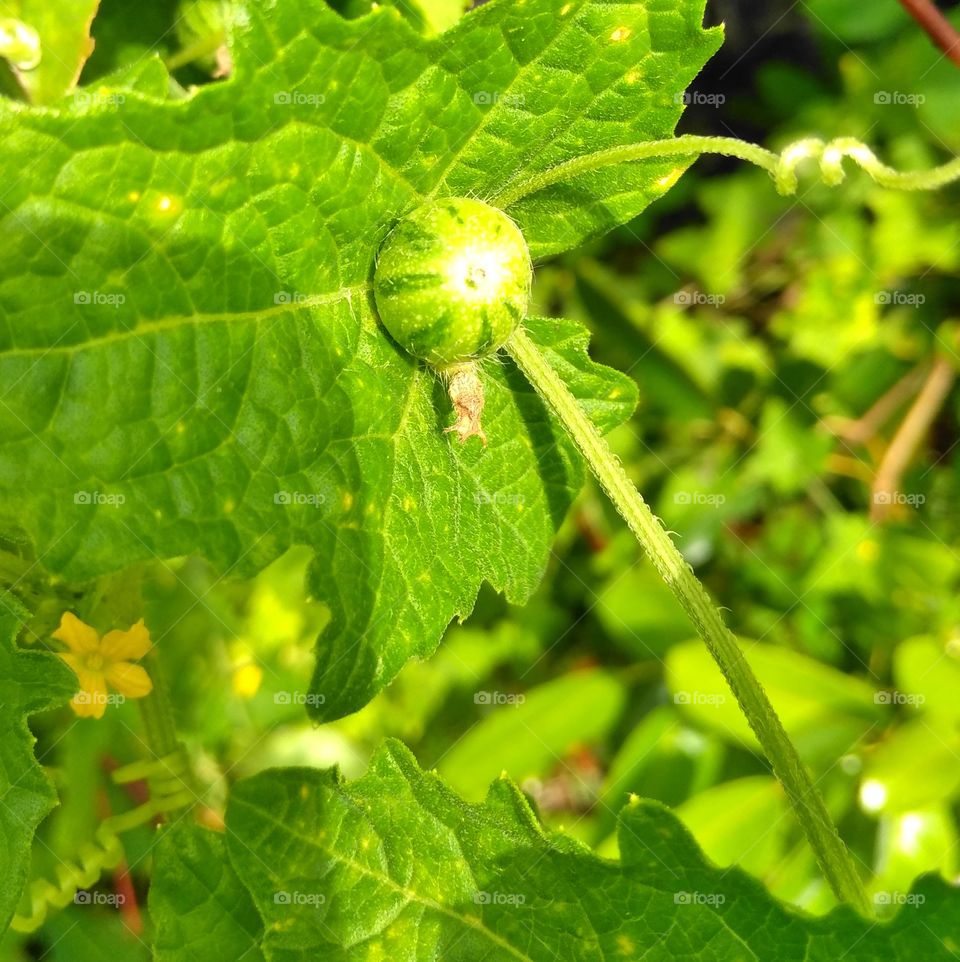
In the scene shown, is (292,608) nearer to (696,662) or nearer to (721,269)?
(696,662)

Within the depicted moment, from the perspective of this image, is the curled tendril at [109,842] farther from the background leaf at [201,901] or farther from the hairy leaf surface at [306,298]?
→ the hairy leaf surface at [306,298]

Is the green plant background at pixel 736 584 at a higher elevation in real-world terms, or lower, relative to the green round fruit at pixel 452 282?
lower

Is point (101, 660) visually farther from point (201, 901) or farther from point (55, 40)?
point (55, 40)

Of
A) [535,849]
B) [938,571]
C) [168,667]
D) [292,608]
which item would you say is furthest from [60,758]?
[938,571]

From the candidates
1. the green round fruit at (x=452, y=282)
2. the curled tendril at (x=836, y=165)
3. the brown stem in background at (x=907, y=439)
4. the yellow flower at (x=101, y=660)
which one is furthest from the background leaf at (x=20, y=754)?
the brown stem in background at (x=907, y=439)

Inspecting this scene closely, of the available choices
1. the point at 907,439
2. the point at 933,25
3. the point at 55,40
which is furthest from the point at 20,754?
the point at 907,439

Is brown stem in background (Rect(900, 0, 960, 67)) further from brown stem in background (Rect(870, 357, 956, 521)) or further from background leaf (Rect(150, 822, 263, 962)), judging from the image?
background leaf (Rect(150, 822, 263, 962))
